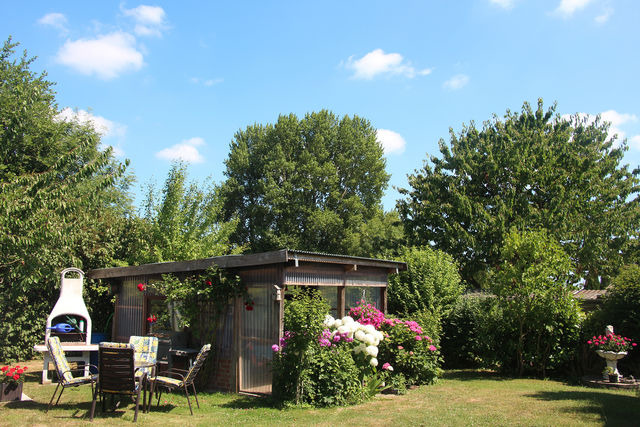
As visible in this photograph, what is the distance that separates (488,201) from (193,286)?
16.1 m

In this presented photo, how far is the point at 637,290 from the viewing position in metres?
10.8

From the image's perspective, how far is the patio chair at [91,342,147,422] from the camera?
648 cm

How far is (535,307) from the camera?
11.0 meters

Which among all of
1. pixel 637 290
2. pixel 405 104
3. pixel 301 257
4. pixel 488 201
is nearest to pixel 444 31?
pixel 405 104

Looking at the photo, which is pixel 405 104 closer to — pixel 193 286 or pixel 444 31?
pixel 444 31

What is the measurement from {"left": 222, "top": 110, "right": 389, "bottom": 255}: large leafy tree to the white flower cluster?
19.2 metres

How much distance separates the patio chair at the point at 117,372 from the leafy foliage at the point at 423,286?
788 cm

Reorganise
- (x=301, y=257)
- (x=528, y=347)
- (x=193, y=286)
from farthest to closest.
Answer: (x=528, y=347)
(x=193, y=286)
(x=301, y=257)

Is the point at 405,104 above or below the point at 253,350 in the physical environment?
above

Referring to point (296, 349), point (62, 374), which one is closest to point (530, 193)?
point (296, 349)

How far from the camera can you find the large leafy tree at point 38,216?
28.8ft

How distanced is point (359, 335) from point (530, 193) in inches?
627

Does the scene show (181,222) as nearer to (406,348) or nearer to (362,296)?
(362,296)

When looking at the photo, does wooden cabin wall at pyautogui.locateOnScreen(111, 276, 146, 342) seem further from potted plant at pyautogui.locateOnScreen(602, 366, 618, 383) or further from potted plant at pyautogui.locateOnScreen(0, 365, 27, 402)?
potted plant at pyautogui.locateOnScreen(602, 366, 618, 383)
